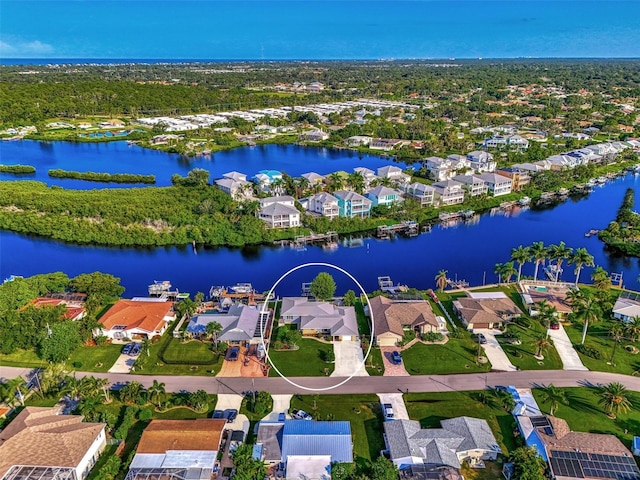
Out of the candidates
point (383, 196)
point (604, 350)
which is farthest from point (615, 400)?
point (383, 196)

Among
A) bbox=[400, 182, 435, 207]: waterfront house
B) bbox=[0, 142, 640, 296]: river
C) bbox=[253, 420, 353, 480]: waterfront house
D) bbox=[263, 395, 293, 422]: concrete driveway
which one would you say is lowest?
bbox=[0, 142, 640, 296]: river

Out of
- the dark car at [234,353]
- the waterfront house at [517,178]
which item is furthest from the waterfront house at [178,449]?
the waterfront house at [517,178]

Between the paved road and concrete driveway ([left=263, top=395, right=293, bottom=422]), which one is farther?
the paved road

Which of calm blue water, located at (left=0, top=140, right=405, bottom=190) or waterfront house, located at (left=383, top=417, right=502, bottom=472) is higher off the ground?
calm blue water, located at (left=0, top=140, right=405, bottom=190)

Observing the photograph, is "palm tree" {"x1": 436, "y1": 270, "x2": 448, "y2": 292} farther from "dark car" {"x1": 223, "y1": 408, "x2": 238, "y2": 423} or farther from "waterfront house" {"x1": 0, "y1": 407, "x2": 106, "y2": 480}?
"waterfront house" {"x1": 0, "y1": 407, "x2": 106, "y2": 480}

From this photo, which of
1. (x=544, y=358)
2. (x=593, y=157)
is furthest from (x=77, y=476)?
(x=593, y=157)

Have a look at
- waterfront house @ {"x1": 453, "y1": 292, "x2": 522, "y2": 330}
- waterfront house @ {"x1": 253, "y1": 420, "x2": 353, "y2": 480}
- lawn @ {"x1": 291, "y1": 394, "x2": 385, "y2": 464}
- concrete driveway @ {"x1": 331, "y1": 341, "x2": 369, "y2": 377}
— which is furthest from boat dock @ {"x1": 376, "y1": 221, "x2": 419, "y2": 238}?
waterfront house @ {"x1": 253, "y1": 420, "x2": 353, "y2": 480}

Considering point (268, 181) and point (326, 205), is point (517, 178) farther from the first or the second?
point (268, 181)
